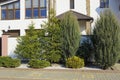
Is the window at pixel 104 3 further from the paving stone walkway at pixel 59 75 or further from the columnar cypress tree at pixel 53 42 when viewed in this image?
the paving stone walkway at pixel 59 75

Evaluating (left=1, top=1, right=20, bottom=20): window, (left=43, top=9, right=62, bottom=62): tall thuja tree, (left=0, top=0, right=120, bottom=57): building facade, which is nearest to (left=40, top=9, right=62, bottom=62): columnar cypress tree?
(left=43, top=9, right=62, bottom=62): tall thuja tree

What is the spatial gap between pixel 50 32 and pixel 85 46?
243cm

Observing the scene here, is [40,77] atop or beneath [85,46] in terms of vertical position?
beneath

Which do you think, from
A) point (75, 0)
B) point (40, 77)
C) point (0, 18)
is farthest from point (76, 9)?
point (40, 77)

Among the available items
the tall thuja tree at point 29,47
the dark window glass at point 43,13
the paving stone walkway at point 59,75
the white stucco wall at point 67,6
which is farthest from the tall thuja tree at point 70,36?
the dark window glass at point 43,13

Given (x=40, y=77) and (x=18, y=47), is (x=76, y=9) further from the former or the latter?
(x=40, y=77)

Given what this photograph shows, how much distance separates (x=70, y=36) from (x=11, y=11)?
14.6 meters

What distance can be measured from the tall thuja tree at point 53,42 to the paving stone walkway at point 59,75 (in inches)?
77.8

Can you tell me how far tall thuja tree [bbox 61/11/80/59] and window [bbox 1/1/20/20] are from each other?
13.9m

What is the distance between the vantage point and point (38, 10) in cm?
3119

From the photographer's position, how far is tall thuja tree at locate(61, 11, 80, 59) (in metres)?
18.5

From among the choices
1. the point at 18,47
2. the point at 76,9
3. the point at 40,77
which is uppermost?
the point at 76,9

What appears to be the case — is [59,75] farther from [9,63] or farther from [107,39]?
[9,63]

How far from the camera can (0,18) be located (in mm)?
31844
